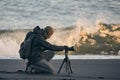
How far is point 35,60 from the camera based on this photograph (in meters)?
15.5

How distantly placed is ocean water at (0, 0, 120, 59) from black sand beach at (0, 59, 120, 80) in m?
8.98

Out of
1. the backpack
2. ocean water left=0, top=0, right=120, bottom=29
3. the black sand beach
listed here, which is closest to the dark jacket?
the backpack

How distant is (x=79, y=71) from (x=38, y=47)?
1264 millimetres

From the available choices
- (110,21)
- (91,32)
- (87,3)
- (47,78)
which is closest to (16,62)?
(47,78)

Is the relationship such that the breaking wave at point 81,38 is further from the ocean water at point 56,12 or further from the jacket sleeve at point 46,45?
the jacket sleeve at point 46,45

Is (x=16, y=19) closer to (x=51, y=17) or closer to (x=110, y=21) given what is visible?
(x=51, y=17)

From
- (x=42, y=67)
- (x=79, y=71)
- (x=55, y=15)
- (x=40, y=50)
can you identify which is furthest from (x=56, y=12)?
(x=42, y=67)

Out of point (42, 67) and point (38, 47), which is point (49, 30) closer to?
point (38, 47)

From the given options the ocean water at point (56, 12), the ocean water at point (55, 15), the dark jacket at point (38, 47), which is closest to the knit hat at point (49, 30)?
the dark jacket at point (38, 47)

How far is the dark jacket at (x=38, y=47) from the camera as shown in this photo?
15297mm

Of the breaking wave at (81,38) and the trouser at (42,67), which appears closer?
the trouser at (42,67)

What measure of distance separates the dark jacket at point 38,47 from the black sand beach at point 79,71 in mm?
435

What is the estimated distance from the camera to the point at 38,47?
15.5 m

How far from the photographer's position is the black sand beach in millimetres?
14529
